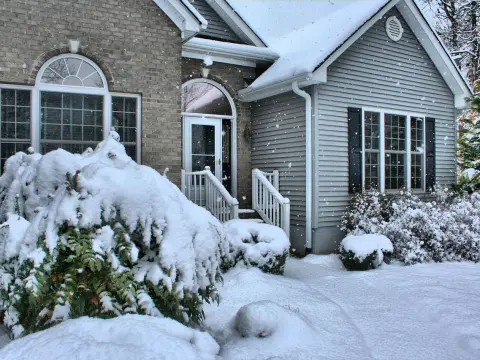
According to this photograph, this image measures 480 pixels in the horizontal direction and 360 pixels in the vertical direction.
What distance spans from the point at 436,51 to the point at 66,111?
28.8 feet

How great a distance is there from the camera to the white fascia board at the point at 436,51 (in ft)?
33.5

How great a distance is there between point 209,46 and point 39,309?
7.26m

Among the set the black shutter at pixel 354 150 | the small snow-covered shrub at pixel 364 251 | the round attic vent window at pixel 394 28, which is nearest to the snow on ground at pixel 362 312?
the small snow-covered shrub at pixel 364 251

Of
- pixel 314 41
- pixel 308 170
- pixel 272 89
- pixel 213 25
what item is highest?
pixel 213 25

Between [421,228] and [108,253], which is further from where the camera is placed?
[421,228]

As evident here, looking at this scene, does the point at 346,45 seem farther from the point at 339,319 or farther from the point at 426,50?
the point at 339,319

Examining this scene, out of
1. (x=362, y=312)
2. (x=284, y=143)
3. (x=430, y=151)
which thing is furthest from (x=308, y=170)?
(x=362, y=312)

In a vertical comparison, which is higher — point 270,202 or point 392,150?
point 392,150

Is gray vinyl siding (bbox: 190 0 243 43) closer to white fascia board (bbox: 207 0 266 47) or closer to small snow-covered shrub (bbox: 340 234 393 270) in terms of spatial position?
white fascia board (bbox: 207 0 266 47)

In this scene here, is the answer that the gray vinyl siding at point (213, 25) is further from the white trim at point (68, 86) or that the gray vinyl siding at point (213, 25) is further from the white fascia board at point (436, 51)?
the white fascia board at point (436, 51)

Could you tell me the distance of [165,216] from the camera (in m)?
3.62

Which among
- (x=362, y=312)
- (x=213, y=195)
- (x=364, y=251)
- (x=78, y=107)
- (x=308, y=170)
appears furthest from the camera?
(x=308, y=170)

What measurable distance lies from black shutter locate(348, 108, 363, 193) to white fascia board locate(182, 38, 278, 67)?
2426 millimetres

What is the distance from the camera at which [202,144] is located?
9.98 m
